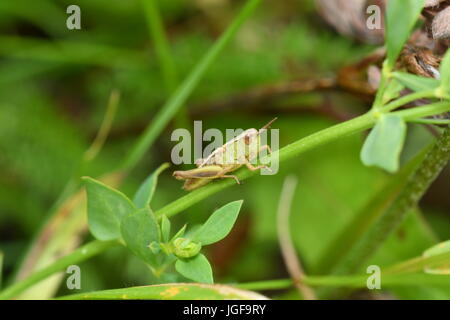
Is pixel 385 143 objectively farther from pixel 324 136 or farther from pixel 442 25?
pixel 442 25

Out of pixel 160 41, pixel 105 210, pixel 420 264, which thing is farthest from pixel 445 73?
pixel 160 41

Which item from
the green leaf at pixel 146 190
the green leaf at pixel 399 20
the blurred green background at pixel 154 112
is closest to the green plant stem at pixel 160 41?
the blurred green background at pixel 154 112

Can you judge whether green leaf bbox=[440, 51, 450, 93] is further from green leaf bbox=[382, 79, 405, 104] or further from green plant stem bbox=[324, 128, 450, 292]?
green plant stem bbox=[324, 128, 450, 292]

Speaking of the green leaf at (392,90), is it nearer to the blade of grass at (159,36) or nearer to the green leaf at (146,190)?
the green leaf at (146,190)

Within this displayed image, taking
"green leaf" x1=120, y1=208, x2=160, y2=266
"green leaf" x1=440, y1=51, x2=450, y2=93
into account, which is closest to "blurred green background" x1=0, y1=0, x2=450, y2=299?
"green leaf" x1=120, y1=208, x2=160, y2=266

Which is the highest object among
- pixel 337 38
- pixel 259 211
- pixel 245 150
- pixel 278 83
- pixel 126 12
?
pixel 126 12
